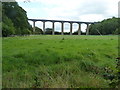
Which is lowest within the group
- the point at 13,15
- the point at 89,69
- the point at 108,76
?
the point at 89,69

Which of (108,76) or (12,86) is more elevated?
(108,76)

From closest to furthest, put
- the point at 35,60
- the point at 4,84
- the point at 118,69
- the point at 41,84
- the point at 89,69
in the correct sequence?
1. the point at 118,69
2. the point at 41,84
3. the point at 4,84
4. the point at 89,69
5. the point at 35,60

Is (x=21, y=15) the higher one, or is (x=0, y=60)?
(x=21, y=15)

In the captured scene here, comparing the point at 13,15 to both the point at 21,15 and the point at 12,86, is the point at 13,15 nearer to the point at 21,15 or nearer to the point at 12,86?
the point at 21,15

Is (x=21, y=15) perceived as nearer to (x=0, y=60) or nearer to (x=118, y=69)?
(x=0, y=60)

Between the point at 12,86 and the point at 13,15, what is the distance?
39.8 metres

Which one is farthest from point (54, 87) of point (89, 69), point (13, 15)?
point (13, 15)

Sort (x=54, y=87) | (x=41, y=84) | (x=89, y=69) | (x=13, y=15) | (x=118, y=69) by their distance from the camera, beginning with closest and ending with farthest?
(x=118, y=69) < (x=54, y=87) < (x=41, y=84) < (x=89, y=69) < (x=13, y=15)

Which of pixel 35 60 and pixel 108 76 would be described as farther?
pixel 35 60

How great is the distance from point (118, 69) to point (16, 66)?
5.98 m

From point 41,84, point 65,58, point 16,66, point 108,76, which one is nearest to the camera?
point 108,76

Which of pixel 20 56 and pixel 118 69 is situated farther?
pixel 20 56

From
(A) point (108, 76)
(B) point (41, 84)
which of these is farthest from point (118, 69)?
(B) point (41, 84)

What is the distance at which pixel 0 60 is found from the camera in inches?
350
